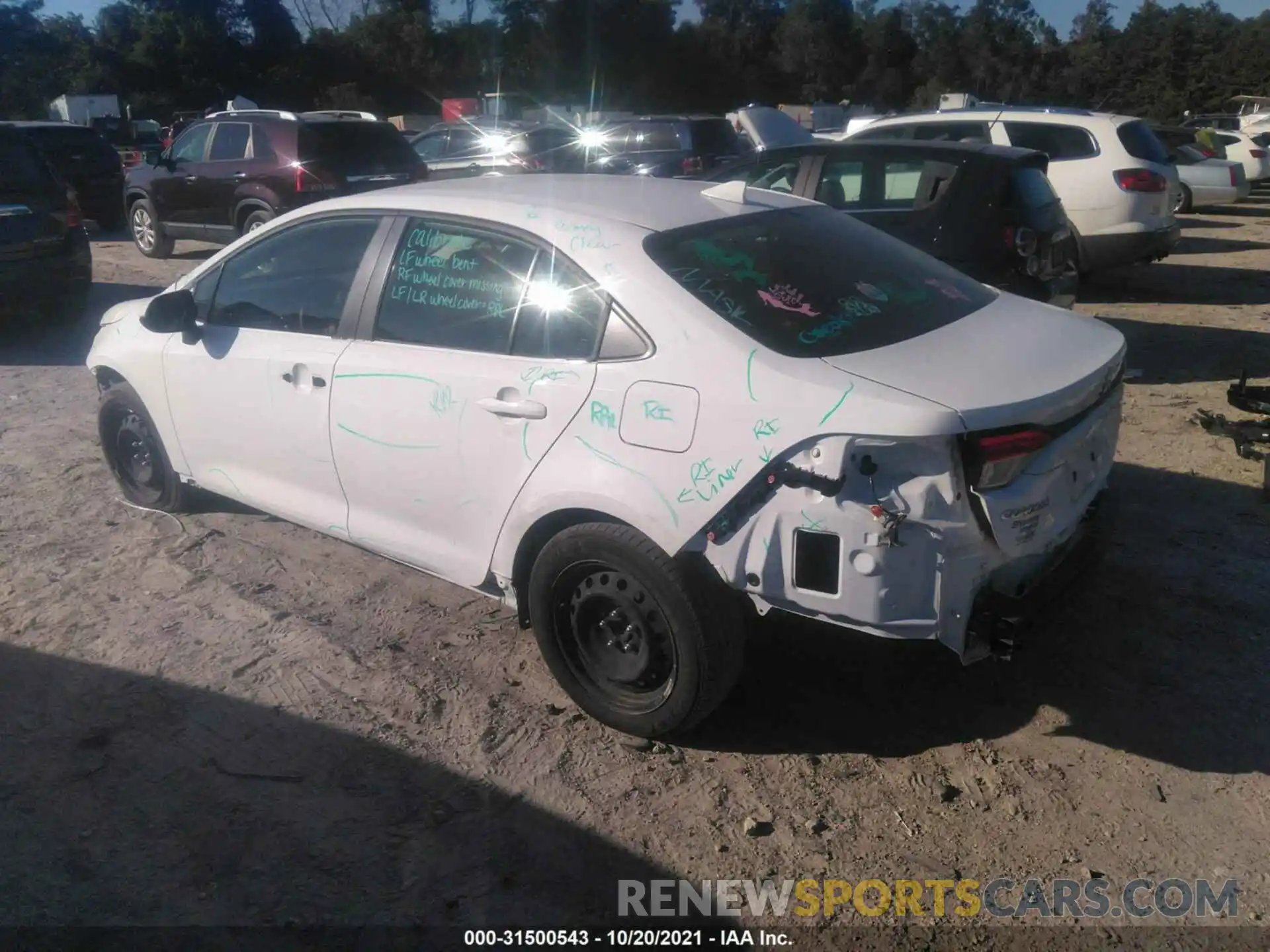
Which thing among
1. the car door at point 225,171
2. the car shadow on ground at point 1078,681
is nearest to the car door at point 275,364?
the car shadow on ground at point 1078,681

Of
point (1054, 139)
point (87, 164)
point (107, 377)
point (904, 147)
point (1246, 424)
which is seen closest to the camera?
point (107, 377)

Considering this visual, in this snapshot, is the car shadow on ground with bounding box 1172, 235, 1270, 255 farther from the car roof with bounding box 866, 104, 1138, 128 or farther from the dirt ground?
the dirt ground

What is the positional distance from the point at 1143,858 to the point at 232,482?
3707 millimetres

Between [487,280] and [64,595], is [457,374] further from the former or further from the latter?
[64,595]

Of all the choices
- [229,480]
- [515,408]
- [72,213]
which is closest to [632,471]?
[515,408]

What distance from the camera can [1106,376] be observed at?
343cm

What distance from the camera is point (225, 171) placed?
12.5 metres

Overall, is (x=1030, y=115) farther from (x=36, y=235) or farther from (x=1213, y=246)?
(x=36, y=235)

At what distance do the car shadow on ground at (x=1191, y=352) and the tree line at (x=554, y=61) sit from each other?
133 feet

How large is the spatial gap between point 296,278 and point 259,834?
88.1 inches

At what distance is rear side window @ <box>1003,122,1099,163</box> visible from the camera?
1070cm

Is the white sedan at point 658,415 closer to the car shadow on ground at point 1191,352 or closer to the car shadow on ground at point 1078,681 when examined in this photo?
the car shadow on ground at point 1078,681

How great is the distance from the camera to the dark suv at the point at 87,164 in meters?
16.0

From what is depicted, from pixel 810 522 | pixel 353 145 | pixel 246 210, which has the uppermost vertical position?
pixel 810 522
